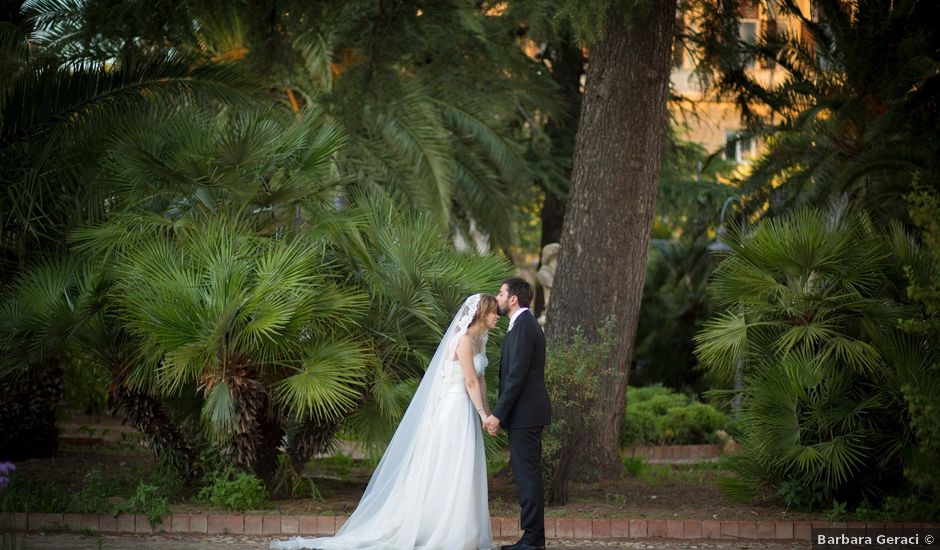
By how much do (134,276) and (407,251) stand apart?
87.1 inches

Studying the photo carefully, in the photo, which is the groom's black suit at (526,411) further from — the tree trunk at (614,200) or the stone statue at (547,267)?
the stone statue at (547,267)

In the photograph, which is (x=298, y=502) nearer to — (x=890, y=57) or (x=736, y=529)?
(x=736, y=529)

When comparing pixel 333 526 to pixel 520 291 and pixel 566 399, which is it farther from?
pixel 520 291

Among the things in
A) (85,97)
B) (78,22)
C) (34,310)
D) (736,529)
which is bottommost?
(736,529)

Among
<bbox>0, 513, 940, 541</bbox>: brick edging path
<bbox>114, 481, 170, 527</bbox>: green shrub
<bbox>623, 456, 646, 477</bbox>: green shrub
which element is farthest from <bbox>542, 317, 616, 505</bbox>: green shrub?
<bbox>114, 481, 170, 527</bbox>: green shrub

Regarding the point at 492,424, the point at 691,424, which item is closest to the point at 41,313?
the point at 492,424

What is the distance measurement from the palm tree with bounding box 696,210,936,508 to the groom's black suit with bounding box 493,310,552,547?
1.98 meters

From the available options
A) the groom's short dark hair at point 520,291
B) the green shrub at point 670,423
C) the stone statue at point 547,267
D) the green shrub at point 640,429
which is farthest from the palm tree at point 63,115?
the stone statue at point 547,267

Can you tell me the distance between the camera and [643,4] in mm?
9945

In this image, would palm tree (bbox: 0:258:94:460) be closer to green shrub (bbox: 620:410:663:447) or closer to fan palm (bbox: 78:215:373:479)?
fan palm (bbox: 78:215:373:479)

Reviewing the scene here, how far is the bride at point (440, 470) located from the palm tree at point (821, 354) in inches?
89.0

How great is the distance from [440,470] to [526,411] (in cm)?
74

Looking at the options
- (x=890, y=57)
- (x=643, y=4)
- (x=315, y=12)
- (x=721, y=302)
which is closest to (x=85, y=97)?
(x=315, y=12)

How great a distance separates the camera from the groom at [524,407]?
7902 mm
